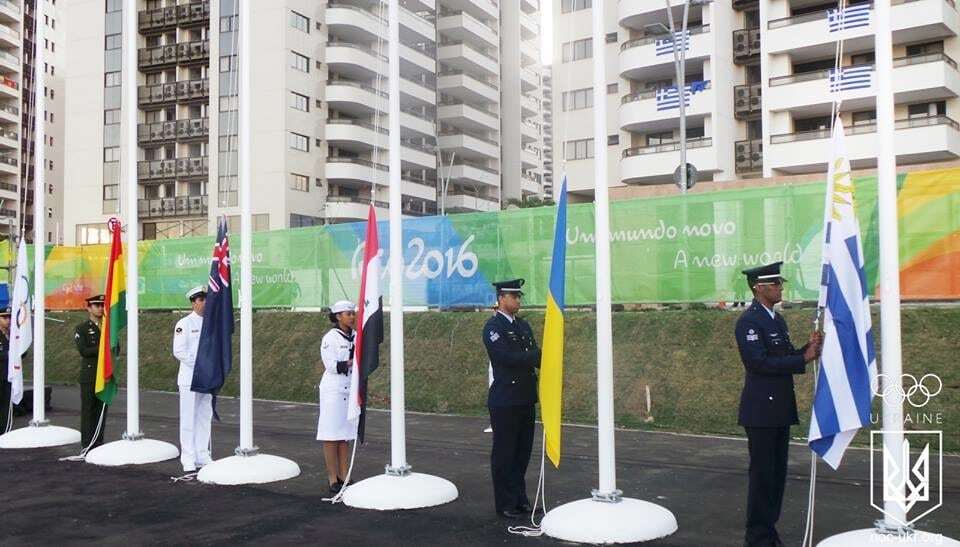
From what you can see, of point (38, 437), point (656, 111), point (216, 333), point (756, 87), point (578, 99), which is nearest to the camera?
point (216, 333)

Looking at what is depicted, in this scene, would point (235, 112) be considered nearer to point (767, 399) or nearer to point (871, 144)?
point (871, 144)

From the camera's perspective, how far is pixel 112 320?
38.5 ft

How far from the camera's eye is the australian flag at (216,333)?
10.2 m

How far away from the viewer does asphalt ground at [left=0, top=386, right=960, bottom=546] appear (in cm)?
730

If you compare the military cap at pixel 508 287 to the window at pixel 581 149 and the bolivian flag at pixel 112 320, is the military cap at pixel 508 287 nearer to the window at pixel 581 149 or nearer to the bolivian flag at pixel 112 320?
the bolivian flag at pixel 112 320

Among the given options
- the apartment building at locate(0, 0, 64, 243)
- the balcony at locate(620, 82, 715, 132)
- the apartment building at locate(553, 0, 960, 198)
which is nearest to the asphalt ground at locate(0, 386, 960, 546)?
the apartment building at locate(553, 0, 960, 198)

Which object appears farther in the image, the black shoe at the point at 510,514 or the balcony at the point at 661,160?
the balcony at the point at 661,160

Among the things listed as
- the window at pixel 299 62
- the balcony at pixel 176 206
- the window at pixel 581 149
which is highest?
the window at pixel 299 62

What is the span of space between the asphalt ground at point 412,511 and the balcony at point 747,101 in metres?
34.8

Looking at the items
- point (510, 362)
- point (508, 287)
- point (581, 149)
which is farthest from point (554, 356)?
point (581, 149)

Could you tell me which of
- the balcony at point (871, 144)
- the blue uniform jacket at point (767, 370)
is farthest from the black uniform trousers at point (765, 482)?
the balcony at point (871, 144)

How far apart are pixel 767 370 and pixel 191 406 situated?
6867 millimetres

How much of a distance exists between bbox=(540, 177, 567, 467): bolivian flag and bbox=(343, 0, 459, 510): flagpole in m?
1.47

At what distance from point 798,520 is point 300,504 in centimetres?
454
